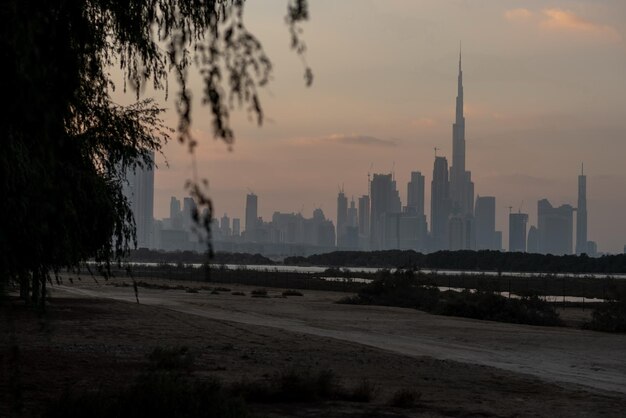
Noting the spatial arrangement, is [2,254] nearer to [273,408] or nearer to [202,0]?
[202,0]

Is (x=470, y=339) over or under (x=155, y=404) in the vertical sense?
under

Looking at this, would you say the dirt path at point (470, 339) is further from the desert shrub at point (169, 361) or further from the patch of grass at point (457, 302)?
the desert shrub at point (169, 361)

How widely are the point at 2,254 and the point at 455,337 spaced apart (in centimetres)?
2794

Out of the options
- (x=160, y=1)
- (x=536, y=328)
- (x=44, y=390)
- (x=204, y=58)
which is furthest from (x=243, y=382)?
(x=536, y=328)

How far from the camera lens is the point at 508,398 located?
17516 mm

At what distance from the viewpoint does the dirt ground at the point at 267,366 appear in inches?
611

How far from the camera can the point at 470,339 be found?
32844mm

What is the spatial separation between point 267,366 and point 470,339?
13.4m

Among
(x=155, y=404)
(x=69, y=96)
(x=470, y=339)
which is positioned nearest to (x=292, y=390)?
(x=155, y=404)

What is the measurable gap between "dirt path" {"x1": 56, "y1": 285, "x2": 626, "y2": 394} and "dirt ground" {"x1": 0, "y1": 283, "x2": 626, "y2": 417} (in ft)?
1.64

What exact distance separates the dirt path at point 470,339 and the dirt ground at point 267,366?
0.50m

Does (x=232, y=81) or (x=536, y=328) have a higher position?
(x=232, y=81)

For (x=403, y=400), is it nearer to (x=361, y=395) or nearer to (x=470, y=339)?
(x=361, y=395)

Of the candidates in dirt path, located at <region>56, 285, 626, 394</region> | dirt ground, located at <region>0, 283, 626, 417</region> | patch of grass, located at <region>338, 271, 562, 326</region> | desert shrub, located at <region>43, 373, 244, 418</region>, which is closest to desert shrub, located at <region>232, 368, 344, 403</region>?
dirt ground, located at <region>0, 283, 626, 417</region>
